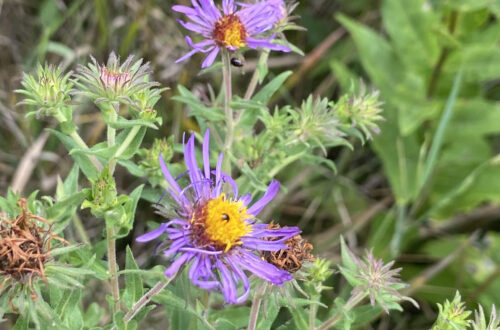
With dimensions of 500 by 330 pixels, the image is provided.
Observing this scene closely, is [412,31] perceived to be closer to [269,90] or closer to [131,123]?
Result: [269,90]

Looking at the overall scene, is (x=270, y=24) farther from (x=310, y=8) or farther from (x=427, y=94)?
(x=310, y=8)

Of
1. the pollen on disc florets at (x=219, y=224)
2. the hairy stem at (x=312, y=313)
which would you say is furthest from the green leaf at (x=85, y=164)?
the hairy stem at (x=312, y=313)

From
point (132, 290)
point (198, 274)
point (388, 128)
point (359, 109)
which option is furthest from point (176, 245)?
point (388, 128)

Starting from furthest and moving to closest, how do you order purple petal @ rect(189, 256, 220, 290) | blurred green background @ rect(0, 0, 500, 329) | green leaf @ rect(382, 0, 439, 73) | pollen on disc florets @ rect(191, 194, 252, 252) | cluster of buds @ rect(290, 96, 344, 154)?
green leaf @ rect(382, 0, 439, 73)
blurred green background @ rect(0, 0, 500, 329)
cluster of buds @ rect(290, 96, 344, 154)
pollen on disc florets @ rect(191, 194, 252, 252)
purple petal @ rect(189, 256, 220, 290)

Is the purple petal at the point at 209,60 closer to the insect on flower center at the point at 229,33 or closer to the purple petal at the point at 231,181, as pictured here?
the insect on flower center at the point at 229,33

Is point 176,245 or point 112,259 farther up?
point 176,245

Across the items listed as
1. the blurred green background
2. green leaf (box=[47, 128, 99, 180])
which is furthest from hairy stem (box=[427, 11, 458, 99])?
green leaf (box=[47, 128, 99, 180])

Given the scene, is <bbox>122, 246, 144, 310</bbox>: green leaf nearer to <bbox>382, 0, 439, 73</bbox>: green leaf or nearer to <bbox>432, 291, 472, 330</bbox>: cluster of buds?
<bbox>432, 291, 472, 330</bbox>: cluster of buds
